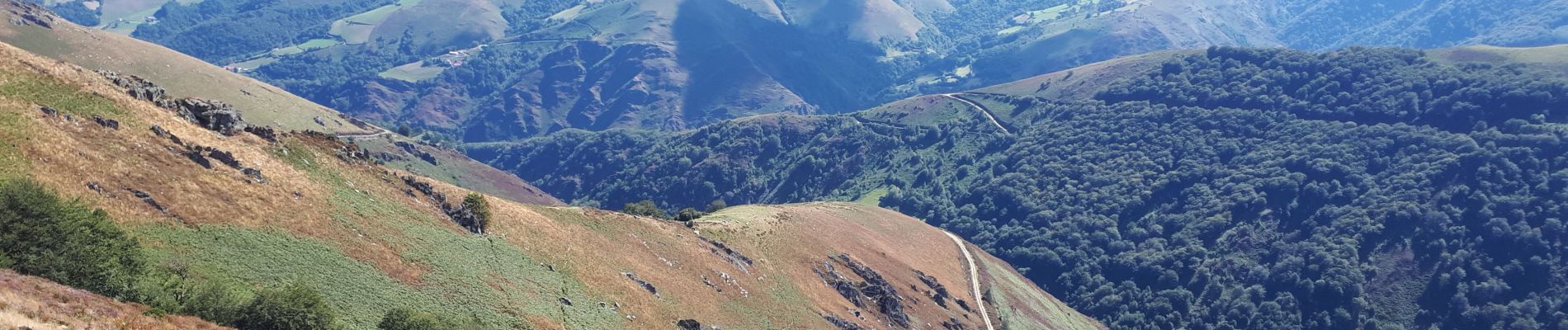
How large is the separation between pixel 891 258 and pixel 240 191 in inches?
3834

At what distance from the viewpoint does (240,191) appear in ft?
206

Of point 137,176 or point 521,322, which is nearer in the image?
point 137,176

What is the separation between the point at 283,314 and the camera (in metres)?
45.4

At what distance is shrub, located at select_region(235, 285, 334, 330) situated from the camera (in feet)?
147

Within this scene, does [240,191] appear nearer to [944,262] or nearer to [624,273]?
[624,273]

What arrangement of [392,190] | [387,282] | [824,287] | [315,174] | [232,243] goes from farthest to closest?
[824,287], [392,190], [315,174], [387,282], [232,243]

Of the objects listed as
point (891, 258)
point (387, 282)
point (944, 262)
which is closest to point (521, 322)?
point (387, 282)

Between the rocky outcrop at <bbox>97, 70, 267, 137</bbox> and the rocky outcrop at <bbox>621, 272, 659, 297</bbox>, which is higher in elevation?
the rocky outcrop at <bbox>97, 70, 267, 137</bbox>

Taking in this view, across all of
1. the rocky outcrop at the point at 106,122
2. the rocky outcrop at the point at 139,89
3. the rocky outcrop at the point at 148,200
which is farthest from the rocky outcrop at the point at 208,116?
the rocky outcrop at the point at 148,200

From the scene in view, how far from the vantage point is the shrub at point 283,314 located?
147 ft

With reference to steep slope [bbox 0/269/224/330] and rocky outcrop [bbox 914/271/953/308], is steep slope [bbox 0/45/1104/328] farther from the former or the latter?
rocky outcrop [bbox 914/271/953/308]

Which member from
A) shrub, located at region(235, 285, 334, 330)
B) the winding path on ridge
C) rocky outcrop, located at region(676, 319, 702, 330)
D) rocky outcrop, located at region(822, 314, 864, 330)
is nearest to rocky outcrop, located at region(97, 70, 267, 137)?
shrub, located at region(235, 285, 334, 330)

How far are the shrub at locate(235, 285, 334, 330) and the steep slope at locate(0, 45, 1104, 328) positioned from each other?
4.52 m

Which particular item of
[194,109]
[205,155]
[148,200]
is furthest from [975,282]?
[148,200]
